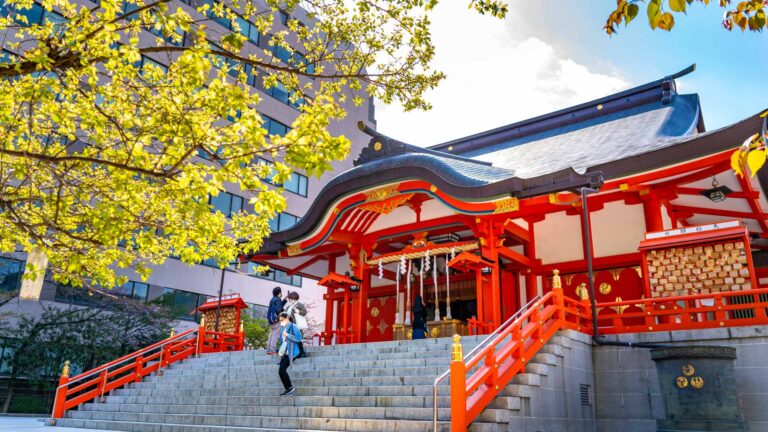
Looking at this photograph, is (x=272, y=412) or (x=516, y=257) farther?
(x=516, y=257)

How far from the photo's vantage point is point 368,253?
1598cm

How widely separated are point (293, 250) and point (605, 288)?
A: 27.9 feet

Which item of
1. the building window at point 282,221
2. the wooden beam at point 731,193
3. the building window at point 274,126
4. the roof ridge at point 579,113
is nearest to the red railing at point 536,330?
the wooden beam at point 731,193

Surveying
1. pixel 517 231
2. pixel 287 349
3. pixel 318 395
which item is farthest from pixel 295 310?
pixel 517 231

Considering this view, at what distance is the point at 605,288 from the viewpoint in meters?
13.9

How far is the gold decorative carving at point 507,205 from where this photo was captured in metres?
12.1

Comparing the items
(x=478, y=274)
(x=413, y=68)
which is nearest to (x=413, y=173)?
(x=478, y=274)

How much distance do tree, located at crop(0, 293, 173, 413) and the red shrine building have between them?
283 inches

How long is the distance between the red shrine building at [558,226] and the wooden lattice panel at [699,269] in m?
0.02

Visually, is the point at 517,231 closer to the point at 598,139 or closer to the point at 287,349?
the point at 598,139

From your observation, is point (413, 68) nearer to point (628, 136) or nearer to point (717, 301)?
point (717, 301)

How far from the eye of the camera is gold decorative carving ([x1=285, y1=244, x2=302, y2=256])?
1644 cm

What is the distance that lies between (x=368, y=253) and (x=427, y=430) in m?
8.69

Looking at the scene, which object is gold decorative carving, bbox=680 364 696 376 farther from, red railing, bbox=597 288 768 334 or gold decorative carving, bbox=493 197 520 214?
gold decorative carving, bbox=493 197 520 214
